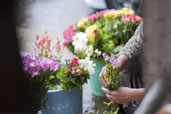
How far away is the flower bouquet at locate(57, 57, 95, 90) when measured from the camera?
2127 mm

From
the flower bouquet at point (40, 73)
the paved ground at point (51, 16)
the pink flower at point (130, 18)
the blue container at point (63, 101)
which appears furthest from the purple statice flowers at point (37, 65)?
the paved ground at point (51, 16)

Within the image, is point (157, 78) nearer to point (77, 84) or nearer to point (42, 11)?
point (77, 84)

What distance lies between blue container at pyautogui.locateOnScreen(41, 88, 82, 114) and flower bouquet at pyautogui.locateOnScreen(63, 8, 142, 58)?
44 cm

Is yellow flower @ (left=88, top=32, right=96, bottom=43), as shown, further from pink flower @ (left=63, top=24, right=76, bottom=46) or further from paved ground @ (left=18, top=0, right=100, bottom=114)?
paved ground @ (left=18, top=0, right=100, bottom=114)

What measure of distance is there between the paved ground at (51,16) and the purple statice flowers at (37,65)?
4.95 ft

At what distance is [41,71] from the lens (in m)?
1.92

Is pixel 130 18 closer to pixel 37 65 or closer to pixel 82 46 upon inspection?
pixel 82 46

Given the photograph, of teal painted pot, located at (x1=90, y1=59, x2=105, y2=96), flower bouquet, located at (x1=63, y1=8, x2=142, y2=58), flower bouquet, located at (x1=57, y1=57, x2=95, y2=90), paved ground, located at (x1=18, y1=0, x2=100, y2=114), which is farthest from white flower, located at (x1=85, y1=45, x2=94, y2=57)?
paved ground, located at (x1=18, y1=0, x2=100, y2=114)

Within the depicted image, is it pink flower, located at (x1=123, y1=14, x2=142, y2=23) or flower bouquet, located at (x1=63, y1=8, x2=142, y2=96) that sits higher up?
pink flower, located at (x1=123, y1=14, x2=142, y2=23)

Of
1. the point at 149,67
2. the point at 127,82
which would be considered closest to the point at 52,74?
the point at 127,82

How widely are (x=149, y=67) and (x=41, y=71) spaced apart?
1.41m

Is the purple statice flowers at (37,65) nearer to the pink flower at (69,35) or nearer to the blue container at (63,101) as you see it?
the blue container at (63,101)

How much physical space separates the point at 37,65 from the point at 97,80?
1.02 m

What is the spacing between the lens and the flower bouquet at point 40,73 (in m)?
1.84
